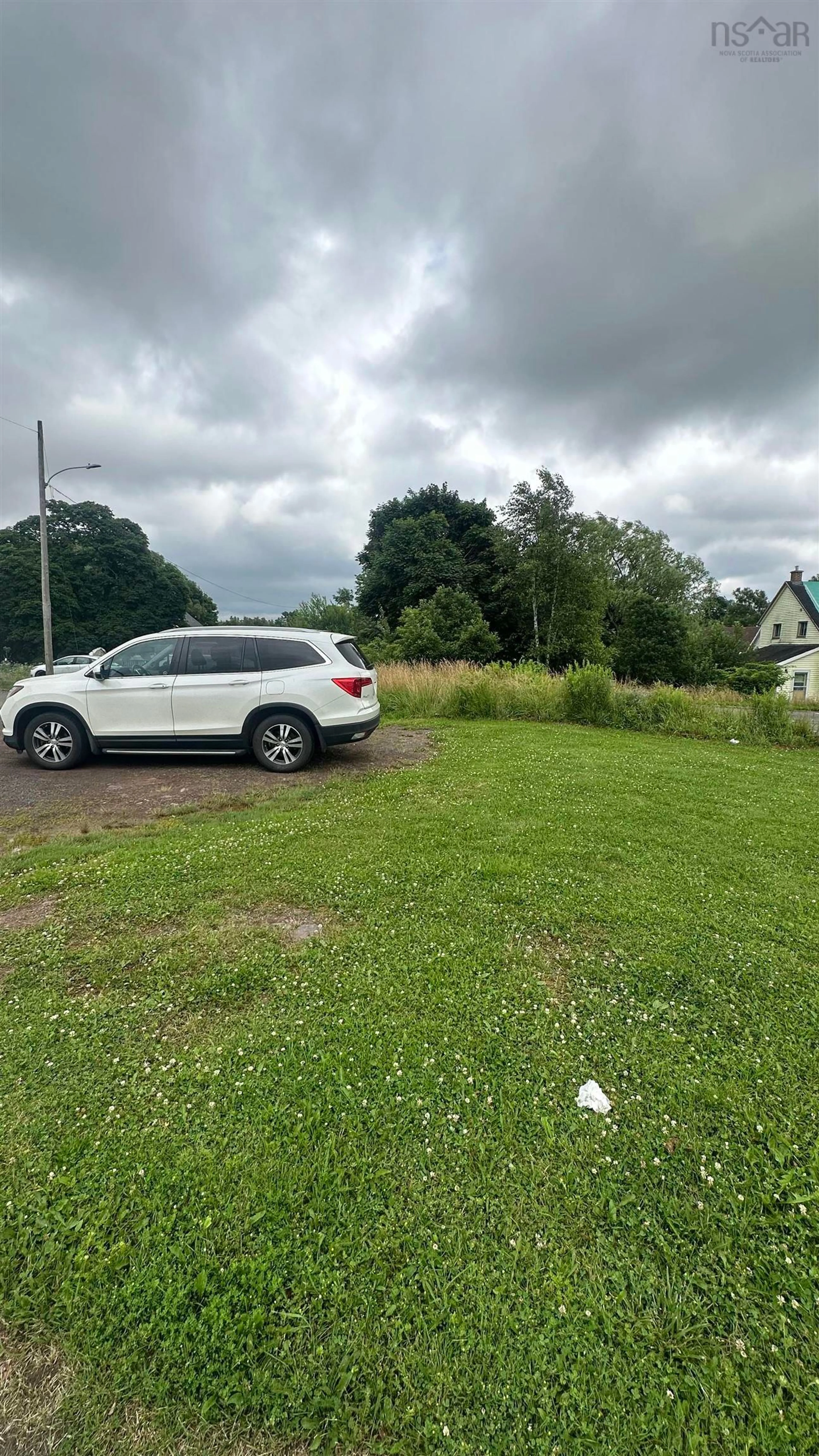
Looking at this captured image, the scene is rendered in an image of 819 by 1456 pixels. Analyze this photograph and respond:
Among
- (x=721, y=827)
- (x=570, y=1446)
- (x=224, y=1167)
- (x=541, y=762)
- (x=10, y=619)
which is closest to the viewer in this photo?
(x=570, y=1446)

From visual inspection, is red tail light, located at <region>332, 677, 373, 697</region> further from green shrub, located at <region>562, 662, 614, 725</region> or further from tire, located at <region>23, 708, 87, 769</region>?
green shrub, located at <region>562, 662, 614, 725</region>

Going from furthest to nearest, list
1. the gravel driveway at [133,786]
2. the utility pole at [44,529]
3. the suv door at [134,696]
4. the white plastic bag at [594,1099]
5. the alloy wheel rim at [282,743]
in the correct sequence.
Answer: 1. the utility pole at [44,529]
2. the alloy wheel rim at [282,743]
3. the suv door at [134,696]
4. the gravel driveway at [133,786]
5. the white plastic bag at [594,1099]

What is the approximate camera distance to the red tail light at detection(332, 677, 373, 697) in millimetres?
6316

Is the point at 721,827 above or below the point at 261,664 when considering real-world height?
below

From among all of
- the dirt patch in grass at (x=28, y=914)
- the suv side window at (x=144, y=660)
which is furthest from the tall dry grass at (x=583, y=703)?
the dirt patch in grass at (x=28, y=914)

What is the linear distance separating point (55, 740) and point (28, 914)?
152 inches

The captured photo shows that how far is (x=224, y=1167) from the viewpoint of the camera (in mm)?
1703

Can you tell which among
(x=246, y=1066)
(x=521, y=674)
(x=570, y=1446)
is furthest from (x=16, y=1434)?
(x=521, y=674)

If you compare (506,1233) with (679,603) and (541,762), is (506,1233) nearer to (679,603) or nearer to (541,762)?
(541,762)

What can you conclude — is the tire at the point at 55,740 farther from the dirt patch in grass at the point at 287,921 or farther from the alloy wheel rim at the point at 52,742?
the dirt patch in grass at the point at 287,921

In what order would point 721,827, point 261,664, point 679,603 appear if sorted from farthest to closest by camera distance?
point 679,603
point 261,664
point 721,827

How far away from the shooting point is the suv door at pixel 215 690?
6.34 m

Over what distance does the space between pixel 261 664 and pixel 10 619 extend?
1834 inches

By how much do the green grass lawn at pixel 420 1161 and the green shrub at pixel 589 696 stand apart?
9.79m
